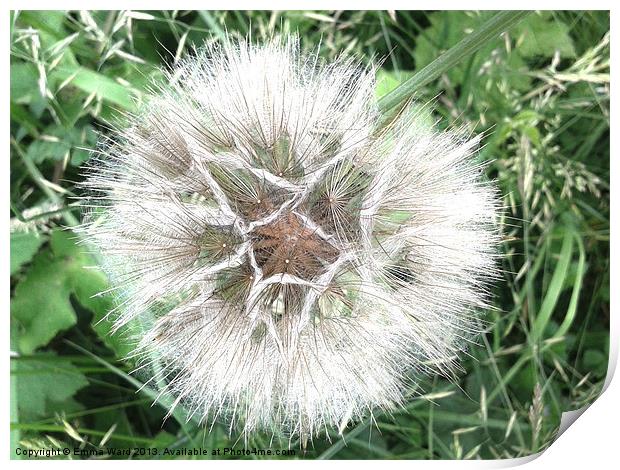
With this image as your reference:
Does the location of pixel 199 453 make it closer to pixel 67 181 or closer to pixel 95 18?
pixel 67 181

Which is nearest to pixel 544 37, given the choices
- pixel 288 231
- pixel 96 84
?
pixel 288 231

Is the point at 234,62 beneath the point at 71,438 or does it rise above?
above

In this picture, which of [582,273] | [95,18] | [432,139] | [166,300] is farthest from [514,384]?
[95,18]

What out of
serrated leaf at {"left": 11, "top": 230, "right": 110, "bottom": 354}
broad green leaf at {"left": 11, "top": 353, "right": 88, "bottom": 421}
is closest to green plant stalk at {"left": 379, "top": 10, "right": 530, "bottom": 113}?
serrated leaf at {"left": 11, "top": 230, "right": 110, "bottom": 354}

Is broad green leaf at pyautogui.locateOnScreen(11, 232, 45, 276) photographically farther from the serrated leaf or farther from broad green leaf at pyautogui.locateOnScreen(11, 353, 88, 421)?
broad green leaf at pyautogui.locateOnScreen(11, 353, 88, 421)

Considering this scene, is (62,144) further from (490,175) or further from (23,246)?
(490,175)
